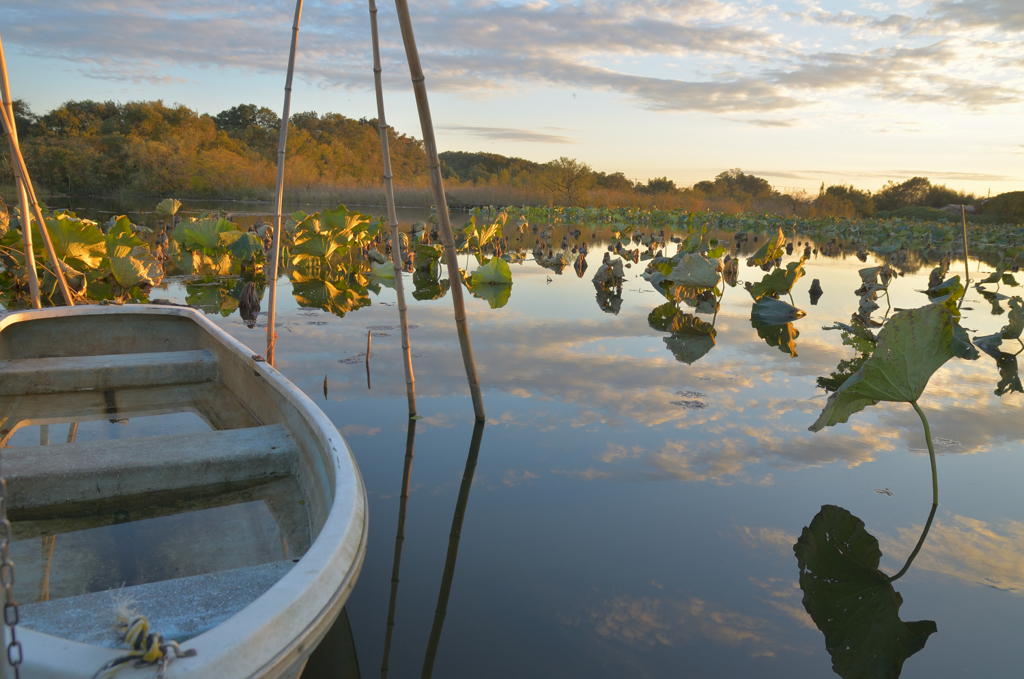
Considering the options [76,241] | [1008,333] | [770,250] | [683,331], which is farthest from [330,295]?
[1008,333]

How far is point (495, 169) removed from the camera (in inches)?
2486

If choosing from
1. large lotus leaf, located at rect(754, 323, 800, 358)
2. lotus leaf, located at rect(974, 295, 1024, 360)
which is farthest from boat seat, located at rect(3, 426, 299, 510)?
large lotus leaf, located at rect(754, 323, 800, 358)

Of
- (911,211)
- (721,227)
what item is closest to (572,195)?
(721,227)

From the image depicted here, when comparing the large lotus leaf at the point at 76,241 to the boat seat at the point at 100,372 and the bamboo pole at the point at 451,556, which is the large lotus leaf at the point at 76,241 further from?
the bamboo pole at the point at 451,556

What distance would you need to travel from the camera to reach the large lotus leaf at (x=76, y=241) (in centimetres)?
504

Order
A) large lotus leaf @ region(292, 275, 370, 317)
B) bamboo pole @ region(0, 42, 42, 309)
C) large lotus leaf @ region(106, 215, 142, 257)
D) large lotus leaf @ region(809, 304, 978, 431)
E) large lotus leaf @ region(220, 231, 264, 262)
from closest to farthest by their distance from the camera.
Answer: large lotus leaf @ region(809, 304, 978, 431) → bamboo pole @ region(0, 42, 42, 309) → large lotus leaf @ region(106, 215, 142, 257) → large lotus leaf @ region(292, 275, 370, 317) → large lotus leaf @ region(220, 231, 264, 262)

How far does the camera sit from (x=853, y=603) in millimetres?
1720

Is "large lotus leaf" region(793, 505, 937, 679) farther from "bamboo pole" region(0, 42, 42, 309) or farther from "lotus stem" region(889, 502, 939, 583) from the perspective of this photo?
"bamboo pole" region(0, 42, 42, 309)

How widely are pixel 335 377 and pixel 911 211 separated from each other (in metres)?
40.3

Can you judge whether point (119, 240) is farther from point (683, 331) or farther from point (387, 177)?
point (683, 331)

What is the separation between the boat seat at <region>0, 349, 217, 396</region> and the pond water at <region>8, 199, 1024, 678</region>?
0.58m

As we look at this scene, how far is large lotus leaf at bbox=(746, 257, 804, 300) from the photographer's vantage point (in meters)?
5.25

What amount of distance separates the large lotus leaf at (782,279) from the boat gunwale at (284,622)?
4.60 m

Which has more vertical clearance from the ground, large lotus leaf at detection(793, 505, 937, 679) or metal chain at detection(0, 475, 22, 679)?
metal chain at detection(0, 475, 22, 679)
